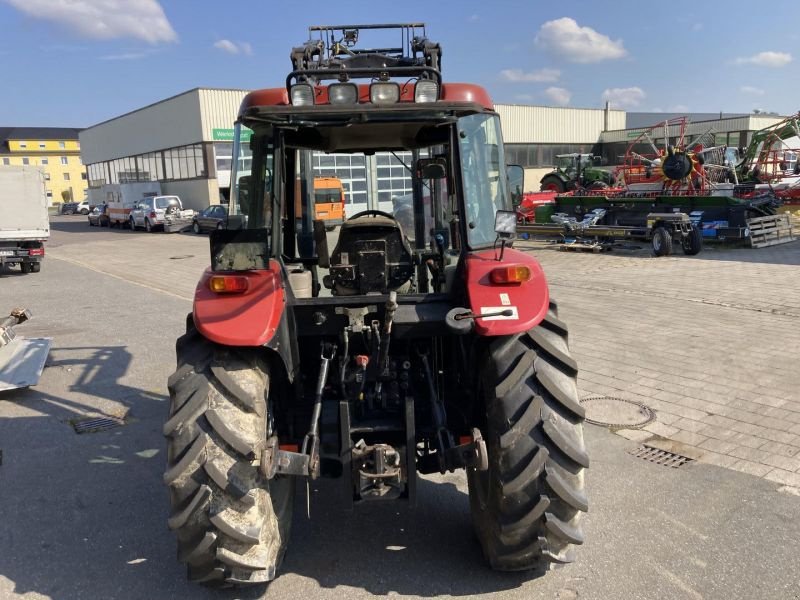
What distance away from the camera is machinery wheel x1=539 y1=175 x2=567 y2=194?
25.7m

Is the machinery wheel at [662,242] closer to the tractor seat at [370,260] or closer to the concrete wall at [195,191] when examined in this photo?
the tractor seat at [370,260]

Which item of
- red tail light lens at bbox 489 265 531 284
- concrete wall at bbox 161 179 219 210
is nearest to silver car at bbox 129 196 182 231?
concrete wall at bbox 161 179 219 210

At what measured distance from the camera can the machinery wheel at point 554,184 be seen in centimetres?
2567

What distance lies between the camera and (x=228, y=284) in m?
3.18

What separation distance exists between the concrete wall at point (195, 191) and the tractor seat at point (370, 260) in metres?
30.4

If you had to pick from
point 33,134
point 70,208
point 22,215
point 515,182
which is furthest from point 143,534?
point 33,134

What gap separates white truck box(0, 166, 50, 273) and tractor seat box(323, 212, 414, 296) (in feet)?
51.6

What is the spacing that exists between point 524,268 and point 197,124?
33.5 meters

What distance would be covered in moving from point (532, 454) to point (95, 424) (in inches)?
170

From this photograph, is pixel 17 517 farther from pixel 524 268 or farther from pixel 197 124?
pixel 197 124

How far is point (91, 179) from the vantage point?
178 ft

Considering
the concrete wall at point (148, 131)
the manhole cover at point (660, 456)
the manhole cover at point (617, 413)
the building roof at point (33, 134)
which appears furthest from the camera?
the building roof at point (33, 134)

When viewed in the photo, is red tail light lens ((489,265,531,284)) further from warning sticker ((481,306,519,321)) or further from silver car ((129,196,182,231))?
silver car ((129,196,182,231))

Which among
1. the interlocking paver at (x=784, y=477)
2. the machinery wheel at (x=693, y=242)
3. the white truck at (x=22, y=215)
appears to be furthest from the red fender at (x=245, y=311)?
the white truck at (x=22, y=215)
